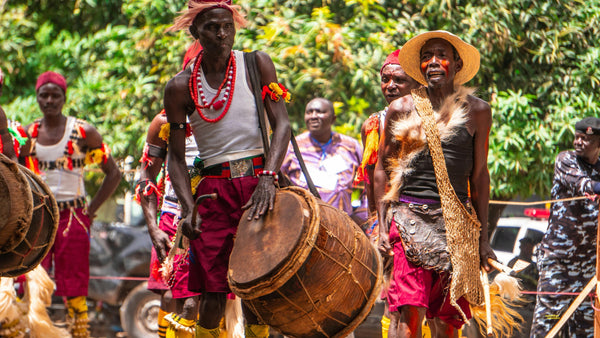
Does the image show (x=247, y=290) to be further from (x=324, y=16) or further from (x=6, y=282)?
(x=324, y=16)

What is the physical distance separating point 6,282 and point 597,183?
18.9ft

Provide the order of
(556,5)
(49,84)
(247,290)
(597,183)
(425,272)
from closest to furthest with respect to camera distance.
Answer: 1. (247,290)
2. (425,272)
3. (597,183)
4. (49,84)
5. (556,5)

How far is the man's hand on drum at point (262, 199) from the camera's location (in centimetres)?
463

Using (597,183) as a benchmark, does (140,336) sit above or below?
below

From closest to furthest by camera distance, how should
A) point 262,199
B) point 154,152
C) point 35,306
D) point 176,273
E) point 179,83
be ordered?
point 262,199, point 179,83, point 176,273, point 154,152, point 35,306

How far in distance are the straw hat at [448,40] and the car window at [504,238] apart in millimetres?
3411

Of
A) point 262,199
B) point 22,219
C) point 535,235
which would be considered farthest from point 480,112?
point 535,235

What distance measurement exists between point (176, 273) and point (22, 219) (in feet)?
4.58

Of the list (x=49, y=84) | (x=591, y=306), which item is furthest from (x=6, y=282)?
(x=591, y=306)

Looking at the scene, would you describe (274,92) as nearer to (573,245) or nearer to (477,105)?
(477,105)

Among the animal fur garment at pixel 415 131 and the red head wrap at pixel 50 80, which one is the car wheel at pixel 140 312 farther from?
the animal fur garment at pixel 415 131

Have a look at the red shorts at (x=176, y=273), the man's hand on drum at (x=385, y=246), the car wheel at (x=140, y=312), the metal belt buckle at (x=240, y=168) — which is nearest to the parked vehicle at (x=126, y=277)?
the car wheel at (x=140, y=312)

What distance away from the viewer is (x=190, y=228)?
5012mm

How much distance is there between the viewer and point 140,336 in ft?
32.9
